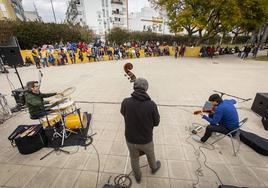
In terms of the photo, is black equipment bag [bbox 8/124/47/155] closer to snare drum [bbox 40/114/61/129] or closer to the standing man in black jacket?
snare drum [bbox 40/114/61/129]

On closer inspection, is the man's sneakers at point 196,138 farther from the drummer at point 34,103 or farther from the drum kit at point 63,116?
the drummer at point 34,103

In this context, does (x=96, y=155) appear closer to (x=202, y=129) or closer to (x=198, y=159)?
(x=198, y=159)

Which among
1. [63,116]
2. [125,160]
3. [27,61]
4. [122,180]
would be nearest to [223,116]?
[125,160]

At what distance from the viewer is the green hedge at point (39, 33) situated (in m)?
16.3

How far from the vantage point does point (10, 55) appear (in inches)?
197

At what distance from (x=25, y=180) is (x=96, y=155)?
127 cm

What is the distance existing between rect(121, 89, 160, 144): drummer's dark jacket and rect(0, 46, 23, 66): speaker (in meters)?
5.34

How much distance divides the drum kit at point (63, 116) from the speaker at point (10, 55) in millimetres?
3003

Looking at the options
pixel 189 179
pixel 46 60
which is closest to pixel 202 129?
pixel 189 179

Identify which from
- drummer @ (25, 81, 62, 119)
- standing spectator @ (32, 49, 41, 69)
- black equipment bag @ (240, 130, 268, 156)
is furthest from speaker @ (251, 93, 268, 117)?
standing spectator @ (32, 49, 41, 69)

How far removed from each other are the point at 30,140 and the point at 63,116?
31.6 inches

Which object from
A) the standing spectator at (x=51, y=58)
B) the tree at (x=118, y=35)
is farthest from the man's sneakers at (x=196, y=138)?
the tree at (x=118, y=35)

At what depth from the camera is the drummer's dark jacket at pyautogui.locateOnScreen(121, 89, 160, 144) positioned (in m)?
1.84

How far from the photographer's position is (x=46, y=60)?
13.0 meters
